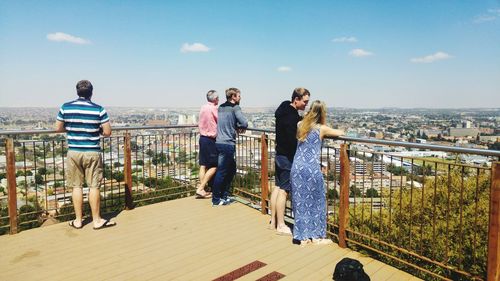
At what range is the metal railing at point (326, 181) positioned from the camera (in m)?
3.37

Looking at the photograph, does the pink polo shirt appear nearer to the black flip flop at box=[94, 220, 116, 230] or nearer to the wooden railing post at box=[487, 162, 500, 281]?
the black flip flop at box=[94, 220, 116, 230]

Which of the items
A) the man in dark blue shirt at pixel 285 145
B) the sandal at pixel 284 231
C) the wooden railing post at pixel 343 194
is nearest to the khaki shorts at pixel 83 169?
the man in dark blue shirt at pixel 285 145

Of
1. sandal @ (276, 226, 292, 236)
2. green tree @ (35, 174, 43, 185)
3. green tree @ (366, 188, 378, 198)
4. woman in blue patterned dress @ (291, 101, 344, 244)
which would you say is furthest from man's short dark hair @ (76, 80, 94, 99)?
green tree @ (366, 188, 378, 198)

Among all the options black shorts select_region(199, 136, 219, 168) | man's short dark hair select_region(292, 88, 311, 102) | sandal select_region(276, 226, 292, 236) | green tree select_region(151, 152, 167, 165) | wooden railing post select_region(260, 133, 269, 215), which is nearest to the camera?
man's short dark hair select_region(292, 88, 311, 102)

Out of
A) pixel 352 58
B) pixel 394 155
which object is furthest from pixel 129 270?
pixel 352 58

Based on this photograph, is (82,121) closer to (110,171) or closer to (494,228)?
(110,171)

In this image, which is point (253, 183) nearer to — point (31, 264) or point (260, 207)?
point (260, 207)

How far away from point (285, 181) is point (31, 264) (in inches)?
120

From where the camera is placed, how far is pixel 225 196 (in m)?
6.29

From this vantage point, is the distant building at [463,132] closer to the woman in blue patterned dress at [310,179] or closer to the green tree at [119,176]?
the woman in blue patterned dress at [310,179]

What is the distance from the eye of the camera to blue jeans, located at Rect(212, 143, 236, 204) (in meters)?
5.93

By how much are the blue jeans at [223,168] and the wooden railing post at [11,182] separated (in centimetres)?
287

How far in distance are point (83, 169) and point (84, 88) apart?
3.55ft

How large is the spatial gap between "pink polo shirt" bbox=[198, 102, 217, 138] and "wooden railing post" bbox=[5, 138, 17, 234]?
2806 millimetres
